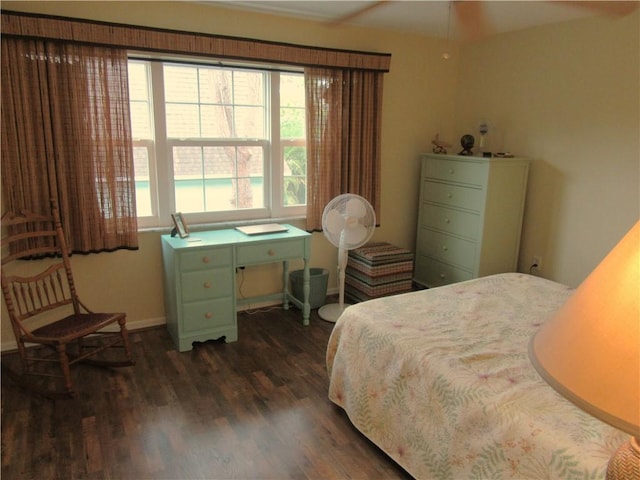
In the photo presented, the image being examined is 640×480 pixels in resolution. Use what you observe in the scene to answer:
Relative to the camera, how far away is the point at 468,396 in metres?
1.71

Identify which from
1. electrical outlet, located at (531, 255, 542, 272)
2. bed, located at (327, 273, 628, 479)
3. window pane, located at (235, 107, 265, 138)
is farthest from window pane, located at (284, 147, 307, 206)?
electrical outlet, located at (531, 255, 542, 272)

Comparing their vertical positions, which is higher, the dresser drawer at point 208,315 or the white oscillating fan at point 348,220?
the white oscillating fan at point 348,220

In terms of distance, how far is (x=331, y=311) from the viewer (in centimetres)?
377

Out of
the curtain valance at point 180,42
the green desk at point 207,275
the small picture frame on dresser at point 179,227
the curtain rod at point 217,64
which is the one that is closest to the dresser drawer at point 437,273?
the green desk at point 207,275

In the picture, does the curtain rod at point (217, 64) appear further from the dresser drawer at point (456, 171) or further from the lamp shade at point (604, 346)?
the lamp shade at point (604, 346)

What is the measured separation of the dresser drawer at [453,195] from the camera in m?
3.74

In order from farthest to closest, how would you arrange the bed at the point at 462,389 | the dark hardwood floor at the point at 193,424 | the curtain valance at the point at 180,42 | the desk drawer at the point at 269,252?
the desk drawer at the point at 269,252 < the curtain valance at the point at 180,42 < the dark hardwood floor at the point at 193,424 < the bed at the point at 462,389

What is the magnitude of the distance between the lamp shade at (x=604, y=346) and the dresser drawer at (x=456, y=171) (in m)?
3.13

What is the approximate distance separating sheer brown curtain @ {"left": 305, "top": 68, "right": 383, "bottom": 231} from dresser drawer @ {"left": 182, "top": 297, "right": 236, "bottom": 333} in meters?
1.03

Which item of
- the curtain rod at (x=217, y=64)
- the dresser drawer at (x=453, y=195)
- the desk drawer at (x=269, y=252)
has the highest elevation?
the curtain rod at (x=217, y=64)

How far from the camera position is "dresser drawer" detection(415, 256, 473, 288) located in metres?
3.98

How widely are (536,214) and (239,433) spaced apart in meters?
2.87

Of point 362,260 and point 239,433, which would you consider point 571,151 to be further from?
point 239,433

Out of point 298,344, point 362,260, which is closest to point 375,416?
point 298,344
